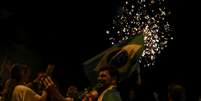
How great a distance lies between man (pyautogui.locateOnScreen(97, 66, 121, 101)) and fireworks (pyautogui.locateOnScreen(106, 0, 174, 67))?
7511 millimetres

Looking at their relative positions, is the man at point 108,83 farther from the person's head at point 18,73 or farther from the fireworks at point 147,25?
the fireworks at point 147,25

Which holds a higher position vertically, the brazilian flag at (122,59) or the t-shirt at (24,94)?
the brazilian flag at (122,59)

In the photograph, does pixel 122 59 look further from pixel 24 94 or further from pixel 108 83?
pixel 24 94

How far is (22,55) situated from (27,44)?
1.72 meters

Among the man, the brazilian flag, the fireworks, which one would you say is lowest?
the man

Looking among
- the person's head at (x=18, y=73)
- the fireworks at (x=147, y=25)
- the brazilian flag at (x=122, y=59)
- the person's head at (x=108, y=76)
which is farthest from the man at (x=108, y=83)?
the fireworks at (x=147, y=25)

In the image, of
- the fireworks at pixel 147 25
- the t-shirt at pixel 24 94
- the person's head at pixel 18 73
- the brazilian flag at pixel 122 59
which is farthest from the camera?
the fireworks at pixel 147 25

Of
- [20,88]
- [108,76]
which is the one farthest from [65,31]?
[108,76]

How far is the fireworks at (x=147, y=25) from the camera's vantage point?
14484mm

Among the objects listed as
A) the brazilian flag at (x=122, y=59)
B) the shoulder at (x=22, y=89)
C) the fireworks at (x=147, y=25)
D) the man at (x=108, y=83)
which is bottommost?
the man at (x=108, y=83)

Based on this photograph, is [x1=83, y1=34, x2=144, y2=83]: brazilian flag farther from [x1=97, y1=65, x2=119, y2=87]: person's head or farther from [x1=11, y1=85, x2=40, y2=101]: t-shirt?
[x1=11, y1=85, x2=40, y2=101]: t-shirt

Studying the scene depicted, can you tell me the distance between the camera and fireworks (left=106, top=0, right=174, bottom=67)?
14484 mm

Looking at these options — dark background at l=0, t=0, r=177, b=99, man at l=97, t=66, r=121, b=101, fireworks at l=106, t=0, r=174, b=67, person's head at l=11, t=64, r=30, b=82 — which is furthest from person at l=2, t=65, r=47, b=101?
dark background at l=0, t=0, r=177, b=99

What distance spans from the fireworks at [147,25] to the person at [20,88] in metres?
6.42
